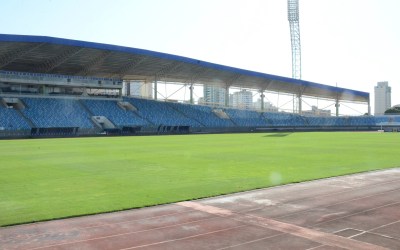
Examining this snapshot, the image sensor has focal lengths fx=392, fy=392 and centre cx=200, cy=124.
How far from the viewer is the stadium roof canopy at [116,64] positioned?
5778cm

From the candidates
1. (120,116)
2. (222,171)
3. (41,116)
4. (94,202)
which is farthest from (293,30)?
(94,202)

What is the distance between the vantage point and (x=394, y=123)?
99.0 metres

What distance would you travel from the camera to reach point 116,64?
229 feet

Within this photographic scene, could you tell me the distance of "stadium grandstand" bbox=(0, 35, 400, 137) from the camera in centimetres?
5997

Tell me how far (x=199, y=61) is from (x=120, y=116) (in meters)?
17.8

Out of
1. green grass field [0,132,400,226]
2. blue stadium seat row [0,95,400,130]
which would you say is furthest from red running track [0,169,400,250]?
blue stadium seat row [0,95,400,130]

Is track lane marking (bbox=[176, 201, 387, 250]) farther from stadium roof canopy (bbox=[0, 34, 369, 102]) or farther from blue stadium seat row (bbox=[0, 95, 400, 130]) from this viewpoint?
blue stadium seat row (bbox=[0, 95, 400, 130])

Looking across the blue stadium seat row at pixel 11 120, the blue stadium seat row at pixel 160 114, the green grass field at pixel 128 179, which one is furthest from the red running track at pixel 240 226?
the blue stadium seat row at pixel 160 114

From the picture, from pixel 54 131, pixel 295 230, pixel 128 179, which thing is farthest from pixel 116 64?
pixel 295 230

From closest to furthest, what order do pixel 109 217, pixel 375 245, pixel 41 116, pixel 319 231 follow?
pixel 375 245 → pixel 319 231 → pixel 109 217 → pixel 41 116

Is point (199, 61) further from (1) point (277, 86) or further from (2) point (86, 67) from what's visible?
(1) point (277, 86)

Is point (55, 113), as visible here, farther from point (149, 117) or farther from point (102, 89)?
point (149, 117)

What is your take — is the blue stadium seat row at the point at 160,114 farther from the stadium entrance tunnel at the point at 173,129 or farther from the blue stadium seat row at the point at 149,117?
the stadium entrance tunnel at the point at 173,129

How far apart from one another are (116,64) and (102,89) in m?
9.68
